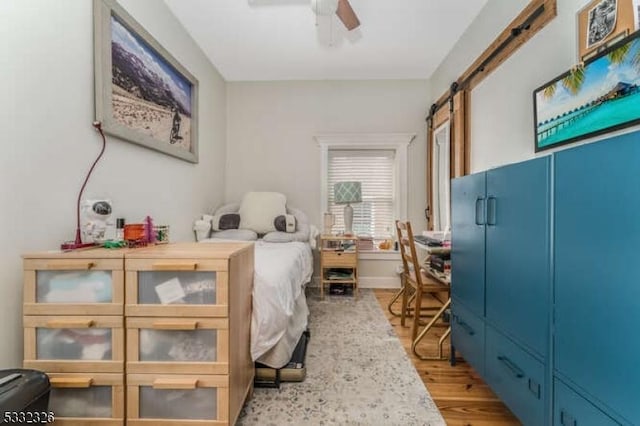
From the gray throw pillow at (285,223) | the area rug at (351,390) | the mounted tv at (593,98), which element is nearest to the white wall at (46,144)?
the area rug at (351,390)

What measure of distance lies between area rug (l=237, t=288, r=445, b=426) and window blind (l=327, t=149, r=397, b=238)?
172cm

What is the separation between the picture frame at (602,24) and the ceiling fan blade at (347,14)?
4.46ft

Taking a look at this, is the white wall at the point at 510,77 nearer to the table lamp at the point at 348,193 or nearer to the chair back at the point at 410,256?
the chair back at the point at 410,256

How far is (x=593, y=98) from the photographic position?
133 cm

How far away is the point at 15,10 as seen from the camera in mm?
1300

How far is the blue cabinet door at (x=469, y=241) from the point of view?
5.37ft

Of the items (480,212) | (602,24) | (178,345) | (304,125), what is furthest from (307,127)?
(178,345)

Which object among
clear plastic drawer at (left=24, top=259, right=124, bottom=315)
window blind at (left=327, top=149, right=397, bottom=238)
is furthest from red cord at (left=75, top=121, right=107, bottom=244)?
window blind at (left=327, top=149, right=397, bottom=238)

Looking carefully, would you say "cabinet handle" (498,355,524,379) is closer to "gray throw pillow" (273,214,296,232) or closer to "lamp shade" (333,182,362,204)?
"gray throw pillow" (273,214,296,232)

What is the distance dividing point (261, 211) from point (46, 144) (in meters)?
2.12

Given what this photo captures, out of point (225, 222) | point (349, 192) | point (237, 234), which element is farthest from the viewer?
point (349, 192)

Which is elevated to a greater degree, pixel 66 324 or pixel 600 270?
pixel 600 270

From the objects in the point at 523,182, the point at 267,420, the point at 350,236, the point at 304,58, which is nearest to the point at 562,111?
the point at 523,182

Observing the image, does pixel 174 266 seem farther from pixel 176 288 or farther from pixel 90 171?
pixel 90 171
